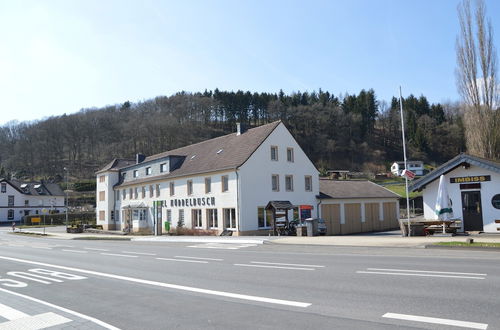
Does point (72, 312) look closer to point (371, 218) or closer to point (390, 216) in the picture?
point (371, 218)

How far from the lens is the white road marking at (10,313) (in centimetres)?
731

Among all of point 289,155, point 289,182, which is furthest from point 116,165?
point 289,182

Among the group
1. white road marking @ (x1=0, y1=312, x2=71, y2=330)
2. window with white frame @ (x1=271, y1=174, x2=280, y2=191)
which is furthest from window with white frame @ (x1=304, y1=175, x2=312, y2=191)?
white road marking @ (x1=0, y1=312, x2=71, y2=330)

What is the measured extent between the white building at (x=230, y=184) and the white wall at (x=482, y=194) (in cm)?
926

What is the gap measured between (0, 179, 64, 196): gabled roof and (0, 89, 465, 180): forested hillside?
57.7 feet

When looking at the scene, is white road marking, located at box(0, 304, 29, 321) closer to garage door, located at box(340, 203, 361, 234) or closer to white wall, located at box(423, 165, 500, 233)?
white wall, located at box(423, 165, 500, 233)

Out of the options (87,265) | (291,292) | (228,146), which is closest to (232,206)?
(228,146)

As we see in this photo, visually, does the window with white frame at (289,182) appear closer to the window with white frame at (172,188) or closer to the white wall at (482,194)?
the window with white frame at (172,188)

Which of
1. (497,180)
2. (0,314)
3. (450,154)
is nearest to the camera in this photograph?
(0,314)

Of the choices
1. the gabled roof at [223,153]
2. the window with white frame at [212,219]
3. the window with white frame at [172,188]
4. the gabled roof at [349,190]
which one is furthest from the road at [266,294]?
the window with white frame at [172,188]

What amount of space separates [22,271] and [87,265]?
210 centimetres

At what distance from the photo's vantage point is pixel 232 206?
106 ft

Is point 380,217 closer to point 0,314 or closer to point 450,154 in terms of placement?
point 0,314

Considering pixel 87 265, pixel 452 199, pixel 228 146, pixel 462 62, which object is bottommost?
pixel 87 265
